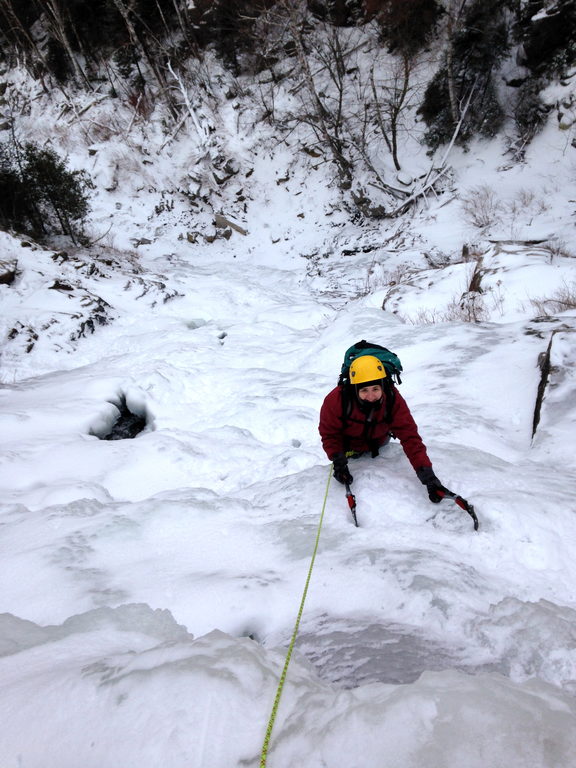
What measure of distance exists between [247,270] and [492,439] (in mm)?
11925

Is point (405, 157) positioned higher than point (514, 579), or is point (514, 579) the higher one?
point (405, 157)

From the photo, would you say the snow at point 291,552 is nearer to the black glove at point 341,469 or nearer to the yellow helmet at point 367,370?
the black glove at point 341,469

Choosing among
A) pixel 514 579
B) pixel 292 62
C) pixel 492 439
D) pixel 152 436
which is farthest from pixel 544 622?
pixel 292 62

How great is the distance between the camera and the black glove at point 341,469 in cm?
236

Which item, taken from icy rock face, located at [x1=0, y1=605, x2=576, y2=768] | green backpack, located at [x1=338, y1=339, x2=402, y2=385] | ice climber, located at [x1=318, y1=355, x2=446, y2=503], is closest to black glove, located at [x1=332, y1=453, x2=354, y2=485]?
ice climber, located at [x1=318, y1=355, x2=446, y2=503]

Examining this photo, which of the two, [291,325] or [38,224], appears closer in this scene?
[291,325]

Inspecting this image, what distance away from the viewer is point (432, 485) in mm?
2107

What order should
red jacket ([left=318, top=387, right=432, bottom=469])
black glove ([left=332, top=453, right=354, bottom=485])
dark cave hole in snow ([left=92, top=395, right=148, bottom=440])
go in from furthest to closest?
dark cave hole in snow ([left=92, top=395, right=148, bottom=440])
black glove ([left=332, top=453, right=354, bottom=485])
red jacket ([left=318, top=387, right=432, bottom=469])

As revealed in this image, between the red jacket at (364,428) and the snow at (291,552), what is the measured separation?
0.23 m

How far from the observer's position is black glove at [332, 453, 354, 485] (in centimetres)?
236

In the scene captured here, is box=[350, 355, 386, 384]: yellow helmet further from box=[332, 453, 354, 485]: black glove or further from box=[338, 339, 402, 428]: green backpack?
box=[332, 453, 354, 485]: black glove

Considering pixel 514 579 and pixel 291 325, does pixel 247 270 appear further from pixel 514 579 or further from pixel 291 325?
pixel 514 579

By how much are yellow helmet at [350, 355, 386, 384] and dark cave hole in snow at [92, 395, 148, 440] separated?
366 centimetres

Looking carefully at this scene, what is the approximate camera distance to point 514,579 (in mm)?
1722
